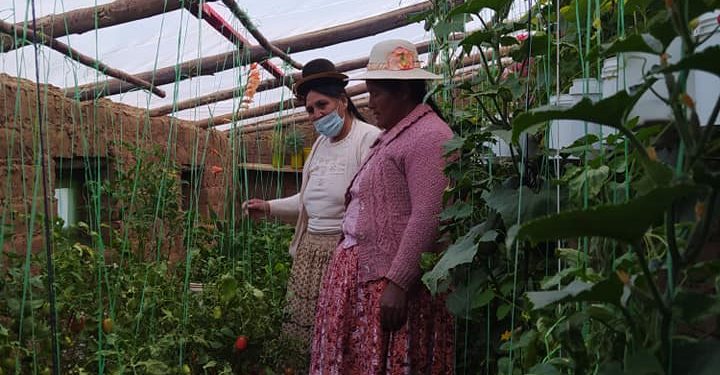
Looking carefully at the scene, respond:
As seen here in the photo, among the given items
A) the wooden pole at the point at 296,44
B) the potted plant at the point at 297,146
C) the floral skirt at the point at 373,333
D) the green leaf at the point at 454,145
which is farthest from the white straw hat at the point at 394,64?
the potted plant at the point at 297,146

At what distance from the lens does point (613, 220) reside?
0.68 metres

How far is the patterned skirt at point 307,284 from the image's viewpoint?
275 cm

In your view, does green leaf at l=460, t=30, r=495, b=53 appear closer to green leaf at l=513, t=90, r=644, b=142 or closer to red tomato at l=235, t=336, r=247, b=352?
green leaf at l=513, t=90, r=644, b=142

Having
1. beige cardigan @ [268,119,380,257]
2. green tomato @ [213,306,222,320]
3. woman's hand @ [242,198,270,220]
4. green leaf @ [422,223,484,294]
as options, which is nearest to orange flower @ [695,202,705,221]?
green leaf @ [422,223,484,294]

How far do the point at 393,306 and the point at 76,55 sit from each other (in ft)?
6.89

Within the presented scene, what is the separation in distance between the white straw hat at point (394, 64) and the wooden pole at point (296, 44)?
5.84ft

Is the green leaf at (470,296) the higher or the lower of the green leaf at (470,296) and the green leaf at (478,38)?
the lower

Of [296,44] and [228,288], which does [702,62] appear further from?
[296,44]

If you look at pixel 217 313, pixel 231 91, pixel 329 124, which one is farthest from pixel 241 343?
pixel 231 91

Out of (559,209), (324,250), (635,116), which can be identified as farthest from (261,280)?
(635,116)

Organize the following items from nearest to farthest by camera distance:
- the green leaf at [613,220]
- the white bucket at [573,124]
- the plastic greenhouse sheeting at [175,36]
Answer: the green leaf at [613,220] → the white bucket at [573,124] → the plastic greenhouse sheeting at [175,36]

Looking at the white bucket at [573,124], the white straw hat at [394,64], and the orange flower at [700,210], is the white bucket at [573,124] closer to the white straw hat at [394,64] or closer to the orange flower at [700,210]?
the orange flower at [700,210]

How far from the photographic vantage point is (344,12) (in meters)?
4.16

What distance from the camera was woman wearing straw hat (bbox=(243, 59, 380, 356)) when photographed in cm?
276
